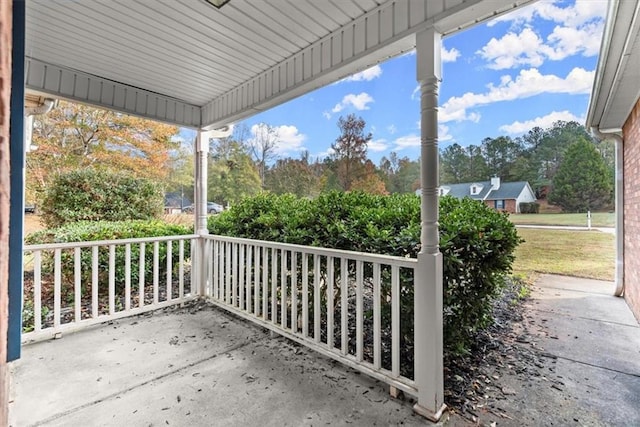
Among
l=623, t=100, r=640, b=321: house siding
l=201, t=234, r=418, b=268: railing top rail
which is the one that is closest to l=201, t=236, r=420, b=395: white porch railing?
l=201, t=234, r=418, b=268: railing top rail

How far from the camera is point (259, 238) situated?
141 inches

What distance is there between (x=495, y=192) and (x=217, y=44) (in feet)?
10.3

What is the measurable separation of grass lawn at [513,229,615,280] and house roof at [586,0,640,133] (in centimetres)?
152

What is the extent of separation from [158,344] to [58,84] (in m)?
2.77

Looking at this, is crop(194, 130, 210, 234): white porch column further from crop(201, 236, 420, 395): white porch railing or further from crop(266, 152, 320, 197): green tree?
crop(266, 152, 320, 197): green tree

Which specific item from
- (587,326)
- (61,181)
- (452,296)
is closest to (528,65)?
(587,326)

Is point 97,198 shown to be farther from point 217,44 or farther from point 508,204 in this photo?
point 508,204

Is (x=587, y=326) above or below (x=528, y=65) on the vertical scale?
below

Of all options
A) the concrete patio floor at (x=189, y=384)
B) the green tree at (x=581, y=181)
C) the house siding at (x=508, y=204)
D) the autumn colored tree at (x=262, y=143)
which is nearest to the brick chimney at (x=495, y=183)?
the house siding at (x=508, y=204)

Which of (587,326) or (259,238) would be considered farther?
(259,238)

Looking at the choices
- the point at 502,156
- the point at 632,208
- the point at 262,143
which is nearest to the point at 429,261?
the point at 502,156

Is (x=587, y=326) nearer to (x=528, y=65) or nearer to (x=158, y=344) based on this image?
(x=528, y=65)

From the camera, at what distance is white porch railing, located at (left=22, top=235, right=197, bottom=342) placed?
121 inches

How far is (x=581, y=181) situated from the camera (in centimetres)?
404
